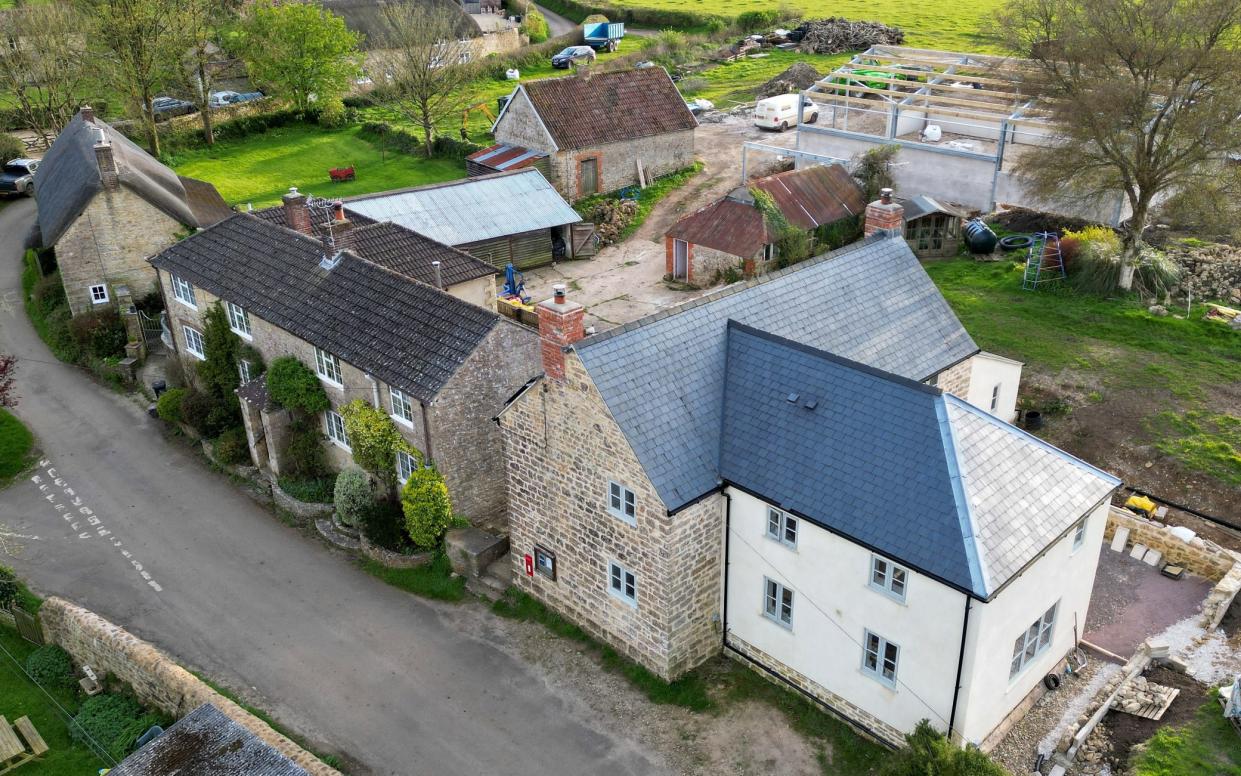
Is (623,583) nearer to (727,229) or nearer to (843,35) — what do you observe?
(727,229)

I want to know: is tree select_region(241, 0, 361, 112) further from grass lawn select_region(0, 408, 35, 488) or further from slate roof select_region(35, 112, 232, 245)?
grass lawn select_region(0, 408, 35, 488)

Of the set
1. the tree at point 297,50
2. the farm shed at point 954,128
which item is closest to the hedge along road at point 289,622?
the farm shed at point 954,128

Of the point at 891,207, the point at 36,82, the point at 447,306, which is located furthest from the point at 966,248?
the point at 36,82

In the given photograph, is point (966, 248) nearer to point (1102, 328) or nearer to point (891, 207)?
point (1102, 328)

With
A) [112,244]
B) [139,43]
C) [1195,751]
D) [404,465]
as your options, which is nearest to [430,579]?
[404,465]

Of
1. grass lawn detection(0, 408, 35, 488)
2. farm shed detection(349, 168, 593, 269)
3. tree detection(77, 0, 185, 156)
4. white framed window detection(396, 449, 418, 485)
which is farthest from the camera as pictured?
tree detection(77, 0, 185, 156)

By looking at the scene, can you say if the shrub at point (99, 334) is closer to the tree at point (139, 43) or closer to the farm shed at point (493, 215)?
the farm shed at point (493, 215)

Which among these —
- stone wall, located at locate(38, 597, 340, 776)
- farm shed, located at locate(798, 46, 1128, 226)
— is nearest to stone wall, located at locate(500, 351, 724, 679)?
stone wall, located at locate(38, 597, 340, 776)
